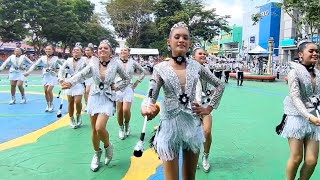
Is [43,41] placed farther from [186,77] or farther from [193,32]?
[186,77]

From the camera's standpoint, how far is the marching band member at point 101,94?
200 inches

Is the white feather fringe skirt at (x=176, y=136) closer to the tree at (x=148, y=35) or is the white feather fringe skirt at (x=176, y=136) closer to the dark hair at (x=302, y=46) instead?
the dark hair at (x=302, y=46)

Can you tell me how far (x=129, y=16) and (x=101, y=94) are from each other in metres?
35.9

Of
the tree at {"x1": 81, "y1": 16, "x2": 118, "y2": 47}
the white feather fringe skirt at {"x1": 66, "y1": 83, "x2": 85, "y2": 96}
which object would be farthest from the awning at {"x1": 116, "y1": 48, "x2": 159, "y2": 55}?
the white feather fringe skirt at {"x1": 66, "y1": 83, "x2": 85, "y2": 96}

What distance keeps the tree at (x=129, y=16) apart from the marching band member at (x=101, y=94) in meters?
34.5

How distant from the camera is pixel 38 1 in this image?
3225 centimetres

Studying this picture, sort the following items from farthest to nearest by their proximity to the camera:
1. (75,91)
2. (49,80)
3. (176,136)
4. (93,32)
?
(93,32), (49,80), (75,91), (176,136)

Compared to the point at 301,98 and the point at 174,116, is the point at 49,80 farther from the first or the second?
the point at 301,98

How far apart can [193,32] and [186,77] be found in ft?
114

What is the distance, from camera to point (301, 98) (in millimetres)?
3912

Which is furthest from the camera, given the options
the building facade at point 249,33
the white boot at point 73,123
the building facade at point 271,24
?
the building facade at point 249,33

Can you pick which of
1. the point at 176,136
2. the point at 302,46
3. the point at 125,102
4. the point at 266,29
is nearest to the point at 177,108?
the point at 176,136

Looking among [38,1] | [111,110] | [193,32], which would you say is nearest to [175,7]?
[193,32]

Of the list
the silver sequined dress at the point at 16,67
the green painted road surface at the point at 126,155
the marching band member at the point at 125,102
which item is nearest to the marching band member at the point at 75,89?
the green painted road surface at the point at 126,155
